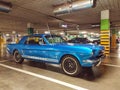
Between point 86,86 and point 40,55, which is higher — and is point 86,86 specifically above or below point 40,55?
below

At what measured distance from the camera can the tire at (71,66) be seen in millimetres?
4137

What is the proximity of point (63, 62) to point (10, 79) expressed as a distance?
1923mm

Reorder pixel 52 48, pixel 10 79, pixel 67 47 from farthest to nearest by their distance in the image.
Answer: pixel 52 48 → pixel 67 47 → pixel 10 79

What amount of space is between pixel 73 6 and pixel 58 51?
2.94m

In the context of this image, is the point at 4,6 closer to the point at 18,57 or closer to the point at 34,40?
the point at 34,40

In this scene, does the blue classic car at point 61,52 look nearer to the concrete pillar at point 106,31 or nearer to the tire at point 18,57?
the tire at point 18,57

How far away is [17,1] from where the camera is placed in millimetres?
6656

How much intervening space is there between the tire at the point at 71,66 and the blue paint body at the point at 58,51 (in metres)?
0.15

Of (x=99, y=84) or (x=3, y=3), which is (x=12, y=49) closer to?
(x=3, y=3)

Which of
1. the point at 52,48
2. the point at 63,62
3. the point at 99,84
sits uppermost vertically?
the point at 52,48

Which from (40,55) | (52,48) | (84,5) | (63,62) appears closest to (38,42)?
(40,55)

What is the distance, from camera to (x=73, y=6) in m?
6.27

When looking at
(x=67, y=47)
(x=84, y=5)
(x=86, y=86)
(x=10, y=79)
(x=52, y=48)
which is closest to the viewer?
(x=86, y=86)

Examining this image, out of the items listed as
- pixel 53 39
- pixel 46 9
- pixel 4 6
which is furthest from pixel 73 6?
pixel 4 6
